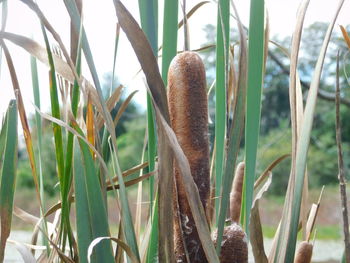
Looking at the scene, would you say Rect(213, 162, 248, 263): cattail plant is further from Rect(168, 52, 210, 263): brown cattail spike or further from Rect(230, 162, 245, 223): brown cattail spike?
Rect(230, 162, 245, 223): brown cattail spike

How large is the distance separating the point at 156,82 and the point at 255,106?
106mm

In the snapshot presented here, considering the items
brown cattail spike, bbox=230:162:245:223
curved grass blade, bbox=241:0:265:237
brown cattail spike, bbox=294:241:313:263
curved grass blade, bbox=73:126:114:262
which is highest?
curved grass blade, bbox=241:0:265:237

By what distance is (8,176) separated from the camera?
424 mm

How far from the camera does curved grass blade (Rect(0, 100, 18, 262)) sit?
0.42 metres

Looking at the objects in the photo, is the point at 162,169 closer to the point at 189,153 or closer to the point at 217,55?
the point at 189,153

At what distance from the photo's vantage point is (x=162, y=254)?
340 mm

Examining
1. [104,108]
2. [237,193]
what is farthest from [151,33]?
[237,193]

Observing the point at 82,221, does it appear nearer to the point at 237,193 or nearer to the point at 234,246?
the point at 234,246

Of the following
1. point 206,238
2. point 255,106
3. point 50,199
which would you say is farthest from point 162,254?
point 50,199

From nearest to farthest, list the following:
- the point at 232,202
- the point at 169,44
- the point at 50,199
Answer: the point at 169,44
the point at 232,202
the point at 50,199

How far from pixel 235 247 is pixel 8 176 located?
0.57 feet

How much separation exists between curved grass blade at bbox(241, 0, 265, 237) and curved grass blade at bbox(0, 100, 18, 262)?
0.54 feet

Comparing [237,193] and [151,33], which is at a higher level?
[151,33]

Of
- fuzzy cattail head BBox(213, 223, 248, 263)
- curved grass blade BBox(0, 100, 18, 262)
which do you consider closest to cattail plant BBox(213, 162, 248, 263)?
fuzzy cattail head BBox(213, 223, 248, 263)
